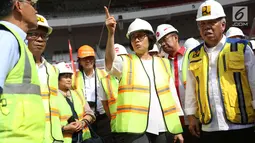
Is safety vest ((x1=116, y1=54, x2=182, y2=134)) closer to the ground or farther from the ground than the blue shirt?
closer to the ground

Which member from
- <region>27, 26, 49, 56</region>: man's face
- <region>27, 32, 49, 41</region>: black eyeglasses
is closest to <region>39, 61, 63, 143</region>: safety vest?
<region>27, 26, 49, 56</region>: man's face

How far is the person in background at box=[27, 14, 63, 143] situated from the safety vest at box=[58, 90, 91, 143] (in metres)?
0.50

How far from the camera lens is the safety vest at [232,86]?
3.06 meters

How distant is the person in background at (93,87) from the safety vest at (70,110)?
0.45 m

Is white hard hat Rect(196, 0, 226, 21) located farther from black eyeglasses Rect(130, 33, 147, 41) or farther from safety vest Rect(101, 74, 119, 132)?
safety vest Rect(101, 74, 119, 132)

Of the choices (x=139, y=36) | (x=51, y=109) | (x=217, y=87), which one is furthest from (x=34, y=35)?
(x=217, y=87)

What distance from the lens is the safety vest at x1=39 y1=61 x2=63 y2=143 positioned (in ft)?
10.5

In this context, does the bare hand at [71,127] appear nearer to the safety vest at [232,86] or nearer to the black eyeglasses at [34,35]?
the black eyeglasses at [34,35]

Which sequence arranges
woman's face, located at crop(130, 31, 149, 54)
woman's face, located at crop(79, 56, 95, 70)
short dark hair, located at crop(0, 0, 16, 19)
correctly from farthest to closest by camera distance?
woman's face, located at crop(79, 56, 95, 70)
woman's face, located at crop(130, 31, 149, 54)
short dark hair, located at crop(0, 0, 16, 19)

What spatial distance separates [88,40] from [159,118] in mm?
25664

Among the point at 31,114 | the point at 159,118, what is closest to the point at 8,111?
the point at 31,114

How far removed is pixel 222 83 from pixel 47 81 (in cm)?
160

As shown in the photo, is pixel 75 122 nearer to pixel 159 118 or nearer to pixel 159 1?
pixel 159 118

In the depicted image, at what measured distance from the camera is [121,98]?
3.47 m
